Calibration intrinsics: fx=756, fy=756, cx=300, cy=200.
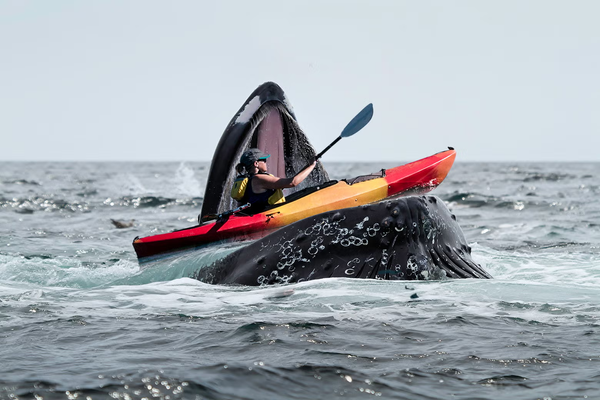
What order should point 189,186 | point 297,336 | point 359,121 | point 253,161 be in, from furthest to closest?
1. point 189,186
2. point 359,121
3. point 253,161
4. point 297,336

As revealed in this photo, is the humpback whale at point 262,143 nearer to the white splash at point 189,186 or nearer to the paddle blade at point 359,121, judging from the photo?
the paddle blade at point 359,121

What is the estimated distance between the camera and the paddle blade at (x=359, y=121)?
10500 millimetres

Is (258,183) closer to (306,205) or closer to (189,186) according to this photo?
(306,205)

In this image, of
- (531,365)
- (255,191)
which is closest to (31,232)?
(255,191)

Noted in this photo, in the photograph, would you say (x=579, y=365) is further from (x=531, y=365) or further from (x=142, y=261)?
(x=142, y=261)

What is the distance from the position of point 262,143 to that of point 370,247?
14.0 ft

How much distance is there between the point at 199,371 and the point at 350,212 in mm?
2719

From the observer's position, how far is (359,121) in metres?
10.5

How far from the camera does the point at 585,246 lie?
37.6 feet

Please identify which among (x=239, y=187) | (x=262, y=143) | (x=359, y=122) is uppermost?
(x=359, y=122)

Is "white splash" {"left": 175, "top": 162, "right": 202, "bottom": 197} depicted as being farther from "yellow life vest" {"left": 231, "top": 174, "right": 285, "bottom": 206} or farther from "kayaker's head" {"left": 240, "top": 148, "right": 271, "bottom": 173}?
"kayaker's head" {"left": 240, "top": 148, "right": 271, "bottom": 173}

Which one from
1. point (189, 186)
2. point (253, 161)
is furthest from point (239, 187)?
point (189, 186)

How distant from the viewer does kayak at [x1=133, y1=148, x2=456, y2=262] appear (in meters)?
8.93

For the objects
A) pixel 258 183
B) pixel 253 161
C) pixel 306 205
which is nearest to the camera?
pixel 253 161
